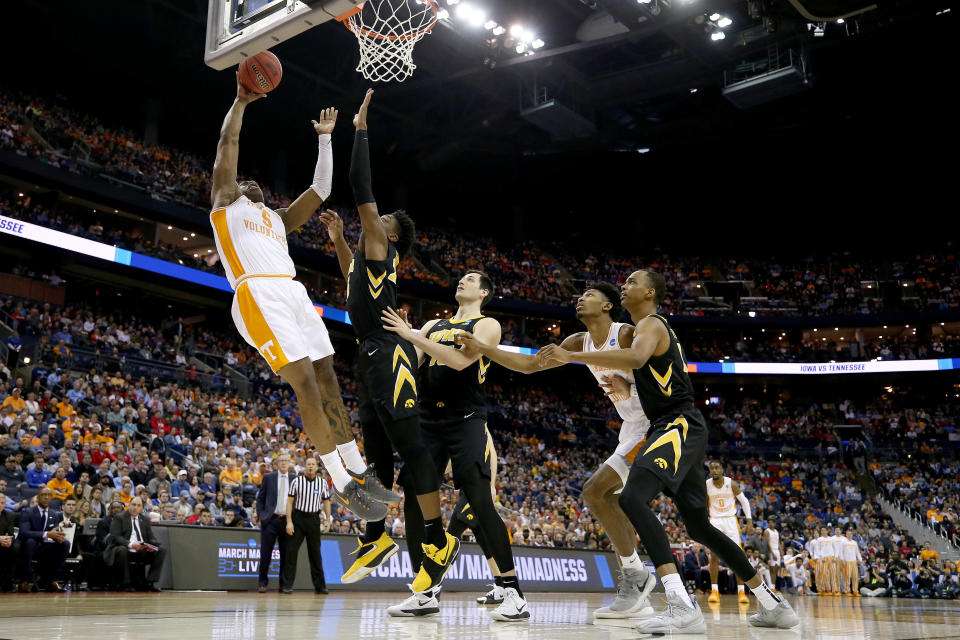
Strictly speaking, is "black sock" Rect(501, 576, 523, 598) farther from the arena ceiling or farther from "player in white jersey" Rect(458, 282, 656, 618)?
the arena ceiling

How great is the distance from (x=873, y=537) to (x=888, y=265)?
1815 centimetres

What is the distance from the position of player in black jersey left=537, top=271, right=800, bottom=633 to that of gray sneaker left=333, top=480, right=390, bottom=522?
4.42ft

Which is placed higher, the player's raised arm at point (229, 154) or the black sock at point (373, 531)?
the player's raised arm at point (229, 154)

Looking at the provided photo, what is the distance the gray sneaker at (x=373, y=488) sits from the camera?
501 cm

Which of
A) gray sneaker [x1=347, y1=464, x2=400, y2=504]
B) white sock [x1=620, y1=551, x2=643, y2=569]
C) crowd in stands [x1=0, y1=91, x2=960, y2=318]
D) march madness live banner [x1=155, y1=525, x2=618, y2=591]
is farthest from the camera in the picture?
crowd in stands [x1=0, y1=91, x2=960, y2=318]

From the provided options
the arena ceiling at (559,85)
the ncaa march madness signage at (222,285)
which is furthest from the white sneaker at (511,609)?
the arena ceiling at (559,85)

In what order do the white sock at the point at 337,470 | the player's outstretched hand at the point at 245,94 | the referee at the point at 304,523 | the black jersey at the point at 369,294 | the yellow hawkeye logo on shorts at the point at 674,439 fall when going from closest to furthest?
the yellow hawkeye logo on shorts at the point at 674,439 < the white sock at the point at 337,470 < the player's outstretched hand at the point at 245,94 < the black jersey at the point at 369,294 < the referee at the point at 304,523

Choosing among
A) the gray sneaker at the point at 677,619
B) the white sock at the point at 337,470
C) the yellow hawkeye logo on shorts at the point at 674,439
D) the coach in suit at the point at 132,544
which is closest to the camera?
the gray sneaker at the point at 677,619

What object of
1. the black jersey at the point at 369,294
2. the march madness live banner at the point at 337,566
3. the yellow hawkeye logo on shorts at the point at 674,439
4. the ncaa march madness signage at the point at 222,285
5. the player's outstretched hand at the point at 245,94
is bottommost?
the march madness live banner at the point at 337,566

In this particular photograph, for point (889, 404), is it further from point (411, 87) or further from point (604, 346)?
point (604, 346)

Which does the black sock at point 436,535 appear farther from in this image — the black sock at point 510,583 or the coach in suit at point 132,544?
→ the coach in suit at point 132,544

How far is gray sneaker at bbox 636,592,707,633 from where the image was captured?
4223mm

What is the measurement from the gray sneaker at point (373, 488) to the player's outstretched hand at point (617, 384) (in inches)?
76.0

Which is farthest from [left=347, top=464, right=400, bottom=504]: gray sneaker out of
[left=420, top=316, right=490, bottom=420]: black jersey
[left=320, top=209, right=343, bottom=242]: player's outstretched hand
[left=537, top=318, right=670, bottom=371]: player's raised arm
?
[left=320, top=209, right=343, bottom=242]: player's outstretched hand
